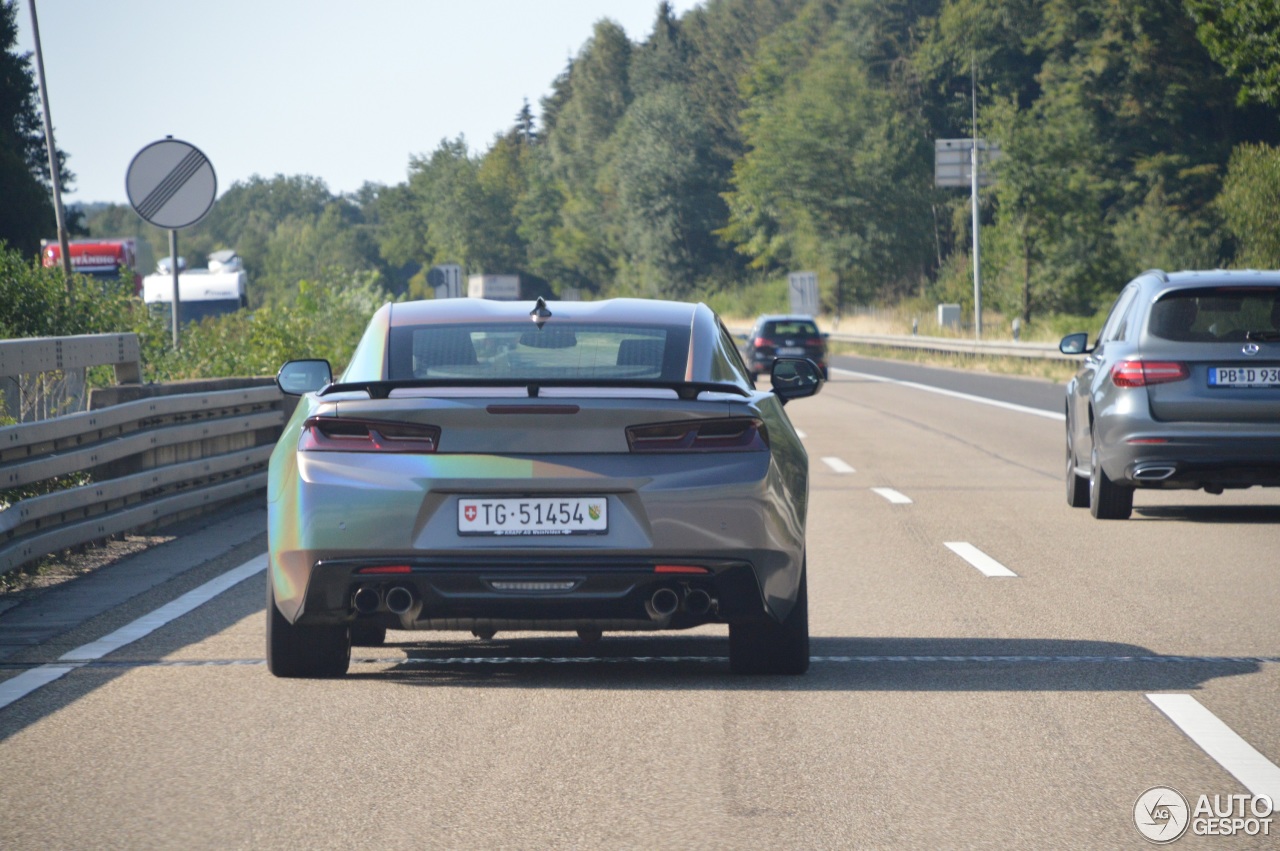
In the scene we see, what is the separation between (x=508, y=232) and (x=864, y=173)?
86435 millimetres

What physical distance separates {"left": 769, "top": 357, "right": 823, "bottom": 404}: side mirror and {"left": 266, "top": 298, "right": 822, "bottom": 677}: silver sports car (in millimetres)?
1503

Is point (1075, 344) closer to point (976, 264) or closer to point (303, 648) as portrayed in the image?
point (303, 648)

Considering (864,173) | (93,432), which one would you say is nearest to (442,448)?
(93,432)

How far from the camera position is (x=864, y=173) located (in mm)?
105125

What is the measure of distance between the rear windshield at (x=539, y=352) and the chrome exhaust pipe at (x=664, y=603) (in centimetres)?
83

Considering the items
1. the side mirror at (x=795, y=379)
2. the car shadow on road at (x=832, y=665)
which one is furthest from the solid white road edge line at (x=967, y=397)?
the car shadow on road at (x=832, y=665)

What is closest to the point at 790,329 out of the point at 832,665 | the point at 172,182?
the point at 172,182

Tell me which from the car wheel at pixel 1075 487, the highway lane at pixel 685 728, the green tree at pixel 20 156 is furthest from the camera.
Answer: the green tree at pixel 20 156

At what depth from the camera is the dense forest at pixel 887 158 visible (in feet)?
206

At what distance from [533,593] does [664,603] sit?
453 millimetres

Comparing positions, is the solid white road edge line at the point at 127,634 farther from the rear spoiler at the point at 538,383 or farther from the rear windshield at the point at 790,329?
the rear windshield at the point at 790,329

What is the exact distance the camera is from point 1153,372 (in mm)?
12188

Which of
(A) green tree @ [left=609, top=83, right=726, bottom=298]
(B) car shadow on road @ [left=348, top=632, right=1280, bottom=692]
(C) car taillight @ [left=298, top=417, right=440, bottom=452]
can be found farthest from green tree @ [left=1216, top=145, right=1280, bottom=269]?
Result: (A) green tree @ [left=609, top=83, right=726, bottom=298]

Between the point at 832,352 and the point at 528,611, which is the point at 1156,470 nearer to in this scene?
the point at 528,611
